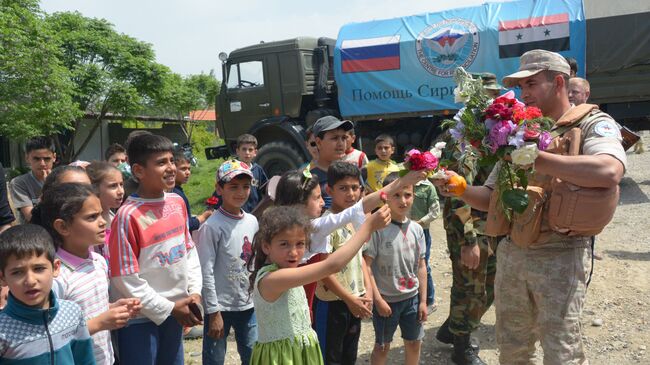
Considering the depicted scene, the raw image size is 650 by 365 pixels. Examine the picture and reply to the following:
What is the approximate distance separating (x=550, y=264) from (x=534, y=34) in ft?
24.7

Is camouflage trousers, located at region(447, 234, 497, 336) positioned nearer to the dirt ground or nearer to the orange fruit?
the dirt ground

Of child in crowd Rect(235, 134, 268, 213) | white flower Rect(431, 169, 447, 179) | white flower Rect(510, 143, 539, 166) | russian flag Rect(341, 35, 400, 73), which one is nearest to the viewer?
white flower Rect(510, 143, 539, 166)

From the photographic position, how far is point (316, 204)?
332cm

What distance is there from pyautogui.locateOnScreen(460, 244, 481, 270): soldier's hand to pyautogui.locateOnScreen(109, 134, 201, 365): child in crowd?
189 cm

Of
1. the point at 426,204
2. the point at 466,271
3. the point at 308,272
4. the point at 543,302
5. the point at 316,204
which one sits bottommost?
the point at 466,271

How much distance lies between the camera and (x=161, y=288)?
2.94 metres

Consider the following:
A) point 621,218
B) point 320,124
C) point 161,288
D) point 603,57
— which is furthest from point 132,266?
point 603,57

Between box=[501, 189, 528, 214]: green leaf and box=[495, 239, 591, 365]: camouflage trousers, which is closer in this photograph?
box=[501, 189, 528, 214]: green leaf

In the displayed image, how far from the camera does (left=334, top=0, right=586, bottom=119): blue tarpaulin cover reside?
9328 mm

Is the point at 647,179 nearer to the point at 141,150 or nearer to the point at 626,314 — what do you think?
the point at 626,314

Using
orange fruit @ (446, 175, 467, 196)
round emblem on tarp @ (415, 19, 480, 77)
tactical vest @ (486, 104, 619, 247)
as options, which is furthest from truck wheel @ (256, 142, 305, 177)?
tactical vest @ (486, 104, 619, 247)

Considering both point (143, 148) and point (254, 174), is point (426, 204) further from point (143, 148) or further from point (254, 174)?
point (143, 148)

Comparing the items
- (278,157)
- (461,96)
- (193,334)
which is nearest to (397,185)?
(461,96)

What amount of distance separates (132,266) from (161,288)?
256mm
